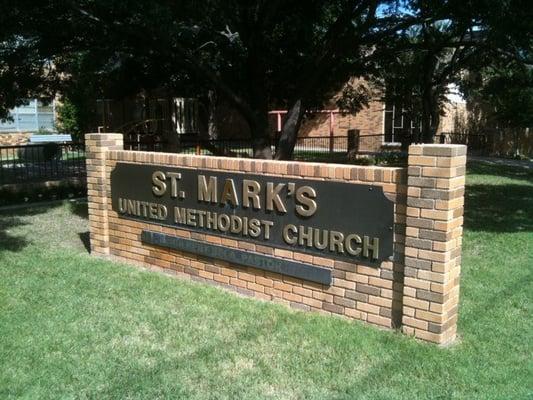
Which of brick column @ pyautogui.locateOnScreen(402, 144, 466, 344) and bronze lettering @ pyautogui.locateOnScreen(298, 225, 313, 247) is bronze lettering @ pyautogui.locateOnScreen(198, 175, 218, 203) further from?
brick column @ pyautogui.locateOnScreen(402, 144, 466, 344)

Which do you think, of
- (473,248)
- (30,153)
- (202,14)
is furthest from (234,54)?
(473,248)

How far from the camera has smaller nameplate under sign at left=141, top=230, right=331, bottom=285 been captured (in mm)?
4938

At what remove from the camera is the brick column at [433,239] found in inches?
162

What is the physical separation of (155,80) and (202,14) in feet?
19.7

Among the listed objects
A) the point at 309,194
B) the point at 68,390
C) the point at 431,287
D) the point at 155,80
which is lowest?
the point at 68,390

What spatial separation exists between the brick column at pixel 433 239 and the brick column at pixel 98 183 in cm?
384

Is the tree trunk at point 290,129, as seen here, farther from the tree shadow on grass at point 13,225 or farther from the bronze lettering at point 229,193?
the bronze lettering at point 229,193

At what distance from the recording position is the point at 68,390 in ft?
12.1

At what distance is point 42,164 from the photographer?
13.1 meters

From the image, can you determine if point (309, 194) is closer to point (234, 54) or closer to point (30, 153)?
point (234, 54)

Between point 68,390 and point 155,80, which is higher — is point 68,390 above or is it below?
below

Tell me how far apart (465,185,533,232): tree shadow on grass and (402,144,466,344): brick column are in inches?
171

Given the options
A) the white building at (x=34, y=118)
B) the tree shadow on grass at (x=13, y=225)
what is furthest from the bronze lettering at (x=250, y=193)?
the white building at (x=34, y=118)

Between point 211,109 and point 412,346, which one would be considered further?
point 211,109
